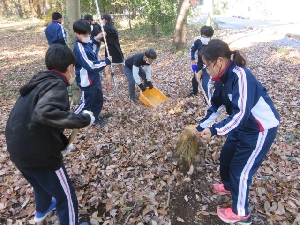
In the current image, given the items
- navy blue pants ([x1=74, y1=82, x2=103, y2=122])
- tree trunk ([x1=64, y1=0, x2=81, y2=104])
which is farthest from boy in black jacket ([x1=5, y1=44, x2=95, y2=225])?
tree trunk ([x1=64, y1=0, x2=81, y2=104])

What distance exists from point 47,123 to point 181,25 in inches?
386

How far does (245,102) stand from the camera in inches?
84.4

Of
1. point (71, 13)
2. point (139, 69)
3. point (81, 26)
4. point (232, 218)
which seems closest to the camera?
point (232, 218)

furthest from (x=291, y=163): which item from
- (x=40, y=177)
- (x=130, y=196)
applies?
(x=40, y=177)

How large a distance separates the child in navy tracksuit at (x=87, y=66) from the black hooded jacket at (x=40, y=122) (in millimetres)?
2023

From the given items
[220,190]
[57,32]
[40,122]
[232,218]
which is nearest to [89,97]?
[40,122]

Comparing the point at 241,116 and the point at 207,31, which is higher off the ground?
the point at 207,31

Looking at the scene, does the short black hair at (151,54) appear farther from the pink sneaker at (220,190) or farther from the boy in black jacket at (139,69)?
the pink sneaker at (220,190)

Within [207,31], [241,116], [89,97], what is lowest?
[89,97]

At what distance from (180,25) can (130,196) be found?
9.06 meters

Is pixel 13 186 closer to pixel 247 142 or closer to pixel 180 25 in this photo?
pixel 247 142

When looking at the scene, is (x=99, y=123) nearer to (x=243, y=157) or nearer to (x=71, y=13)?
(x=71, y=13)

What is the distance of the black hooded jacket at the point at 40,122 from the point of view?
1.82 metres

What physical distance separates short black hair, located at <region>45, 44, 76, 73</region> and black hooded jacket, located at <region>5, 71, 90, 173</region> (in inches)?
2.9
